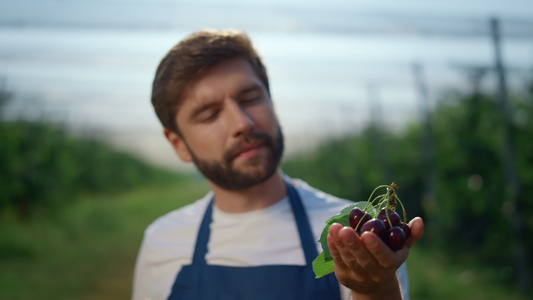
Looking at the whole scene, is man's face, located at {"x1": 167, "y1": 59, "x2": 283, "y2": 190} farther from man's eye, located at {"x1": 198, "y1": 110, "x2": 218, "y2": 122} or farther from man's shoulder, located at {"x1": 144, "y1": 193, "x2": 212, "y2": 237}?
man's shoulder, located at {"x1": 144, "y1": 193, "x2": 212, "y2": 237}

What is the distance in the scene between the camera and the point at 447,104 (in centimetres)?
819

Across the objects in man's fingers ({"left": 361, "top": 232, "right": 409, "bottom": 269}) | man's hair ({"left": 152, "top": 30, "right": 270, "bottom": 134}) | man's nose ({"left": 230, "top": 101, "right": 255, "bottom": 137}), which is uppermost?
man's hair ({"left": 152, "top": 30, "right": 270, "bottom": 134})

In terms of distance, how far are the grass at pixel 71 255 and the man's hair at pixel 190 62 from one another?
16.9 feet

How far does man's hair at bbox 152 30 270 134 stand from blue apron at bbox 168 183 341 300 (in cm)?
60

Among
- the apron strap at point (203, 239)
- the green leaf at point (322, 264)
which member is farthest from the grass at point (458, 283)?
the green leaf at point (322, 264)

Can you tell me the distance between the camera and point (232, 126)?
1.84m

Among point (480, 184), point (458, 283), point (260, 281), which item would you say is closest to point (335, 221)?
point (260, 281)

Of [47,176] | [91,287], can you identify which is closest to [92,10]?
[91,287]

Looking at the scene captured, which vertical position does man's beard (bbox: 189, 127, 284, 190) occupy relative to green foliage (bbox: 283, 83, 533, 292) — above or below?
above

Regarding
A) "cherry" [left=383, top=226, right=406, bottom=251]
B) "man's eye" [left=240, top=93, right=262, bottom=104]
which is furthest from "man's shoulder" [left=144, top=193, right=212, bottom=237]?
"cherry" [left=383, top=226, right=406, bottom=251]

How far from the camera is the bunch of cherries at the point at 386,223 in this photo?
1.06m

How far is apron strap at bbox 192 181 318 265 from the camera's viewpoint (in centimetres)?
179

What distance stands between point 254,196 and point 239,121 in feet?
1.14

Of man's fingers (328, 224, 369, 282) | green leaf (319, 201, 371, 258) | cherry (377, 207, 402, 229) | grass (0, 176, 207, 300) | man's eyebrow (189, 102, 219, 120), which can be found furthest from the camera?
grass (0, 176, 207, 300)
